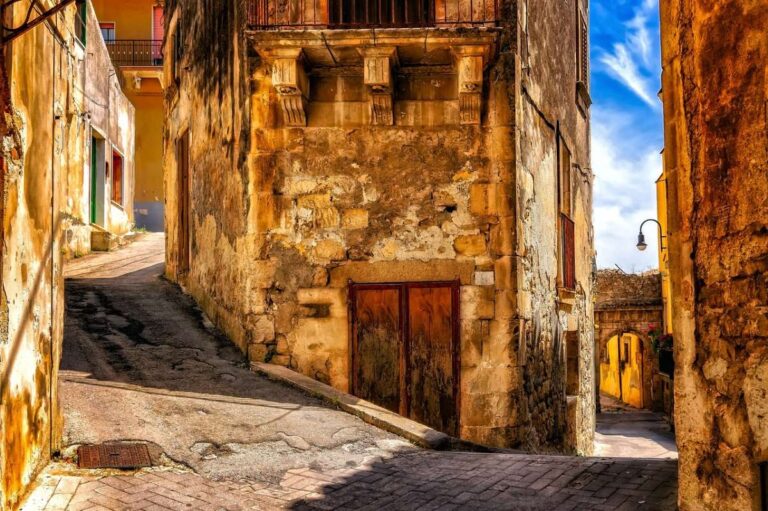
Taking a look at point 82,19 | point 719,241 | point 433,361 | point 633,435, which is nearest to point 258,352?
point 433,361

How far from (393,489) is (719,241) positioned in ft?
8.50

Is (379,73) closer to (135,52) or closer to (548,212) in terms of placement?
(548,212)

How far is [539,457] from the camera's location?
19.6 feet

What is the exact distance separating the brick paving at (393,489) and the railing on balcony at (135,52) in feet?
78.4

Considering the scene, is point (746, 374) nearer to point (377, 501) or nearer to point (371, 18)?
point (377, 501)

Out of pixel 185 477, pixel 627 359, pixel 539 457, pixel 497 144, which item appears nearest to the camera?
pixel 185 477

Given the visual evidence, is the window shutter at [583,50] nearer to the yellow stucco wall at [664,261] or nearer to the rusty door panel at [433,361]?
the rusty door panel at [433,361]

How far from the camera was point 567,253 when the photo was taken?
1136cm

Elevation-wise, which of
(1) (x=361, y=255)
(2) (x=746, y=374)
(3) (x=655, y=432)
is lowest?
(3) (x=655, y=432)

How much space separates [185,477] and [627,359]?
28.4 metres

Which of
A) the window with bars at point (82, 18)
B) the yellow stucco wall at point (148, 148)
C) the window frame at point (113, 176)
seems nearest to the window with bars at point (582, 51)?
the window with bars at point (82, 18)

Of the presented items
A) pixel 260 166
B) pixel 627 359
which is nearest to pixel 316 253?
pixel 260 166

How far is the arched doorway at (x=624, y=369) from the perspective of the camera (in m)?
27.9

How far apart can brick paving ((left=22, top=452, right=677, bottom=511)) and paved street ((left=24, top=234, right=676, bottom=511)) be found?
1cm
